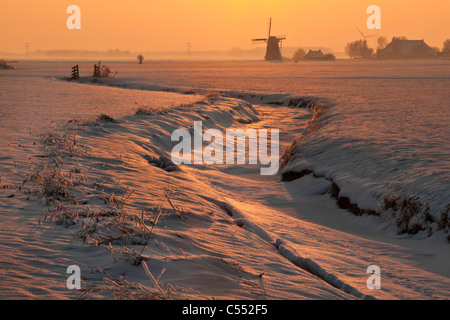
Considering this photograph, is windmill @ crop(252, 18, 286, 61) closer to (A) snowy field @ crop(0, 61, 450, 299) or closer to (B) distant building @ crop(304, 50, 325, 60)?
(B) distant building @ crop(304, 50, 325, 60)

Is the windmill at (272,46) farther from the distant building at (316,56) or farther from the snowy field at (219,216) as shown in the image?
the snowy field at (219,216)

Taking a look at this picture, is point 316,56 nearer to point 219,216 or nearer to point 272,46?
point 272,46

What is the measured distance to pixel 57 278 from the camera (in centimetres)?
423

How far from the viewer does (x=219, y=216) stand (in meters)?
7.54

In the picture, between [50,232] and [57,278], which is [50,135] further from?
[57,278]

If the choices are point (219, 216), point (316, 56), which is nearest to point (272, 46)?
point (316, 56)

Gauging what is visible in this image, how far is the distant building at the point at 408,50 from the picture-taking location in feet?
502

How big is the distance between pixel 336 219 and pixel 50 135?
7.53 meters

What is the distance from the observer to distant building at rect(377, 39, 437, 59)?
15300 centimetres

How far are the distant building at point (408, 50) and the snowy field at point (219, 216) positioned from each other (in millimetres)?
153207

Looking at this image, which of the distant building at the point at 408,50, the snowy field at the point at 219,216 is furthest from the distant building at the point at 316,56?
the snowy field at the point at 219,216

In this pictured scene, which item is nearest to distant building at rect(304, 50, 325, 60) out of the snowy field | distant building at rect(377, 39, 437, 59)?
distant building at rect(377, 39, 437, 59)

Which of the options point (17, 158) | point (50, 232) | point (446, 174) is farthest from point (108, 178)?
point (446, 174)

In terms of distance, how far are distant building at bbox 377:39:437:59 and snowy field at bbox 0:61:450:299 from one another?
153207 millimetres
